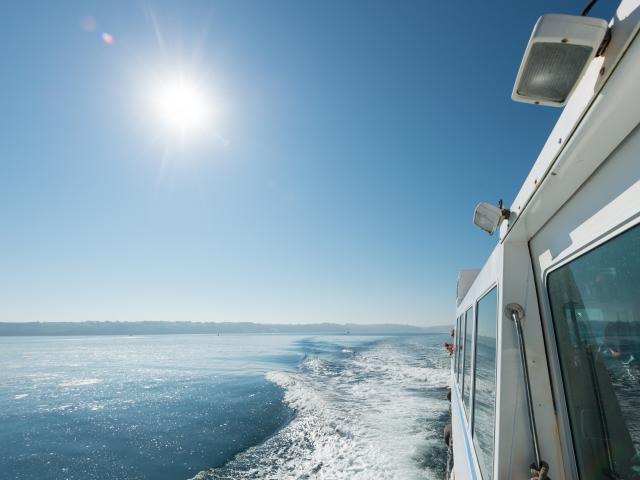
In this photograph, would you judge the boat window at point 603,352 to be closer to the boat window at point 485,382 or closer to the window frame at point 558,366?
the window frame at point 558,366

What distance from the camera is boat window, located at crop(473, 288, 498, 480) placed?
8.06 feet

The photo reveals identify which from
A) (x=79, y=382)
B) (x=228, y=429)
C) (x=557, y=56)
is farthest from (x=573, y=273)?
(x=79, y=382)

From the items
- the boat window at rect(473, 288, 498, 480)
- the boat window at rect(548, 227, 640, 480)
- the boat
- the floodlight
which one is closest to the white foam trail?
the boat window at rect(473, 288, 498, 480)

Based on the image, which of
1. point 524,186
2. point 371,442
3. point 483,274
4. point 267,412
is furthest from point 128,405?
point 524,186

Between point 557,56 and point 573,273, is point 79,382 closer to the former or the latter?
point 573,273

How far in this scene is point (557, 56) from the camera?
3.55ft

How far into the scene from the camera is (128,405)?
13836mm

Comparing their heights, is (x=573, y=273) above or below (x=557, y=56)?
below

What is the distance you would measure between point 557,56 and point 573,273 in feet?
3.62

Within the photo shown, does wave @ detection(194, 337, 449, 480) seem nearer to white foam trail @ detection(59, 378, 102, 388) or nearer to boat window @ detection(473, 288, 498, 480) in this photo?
boat window @ detection(473, 288, 498, 480)

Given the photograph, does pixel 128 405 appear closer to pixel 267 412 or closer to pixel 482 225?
pixel 267 412

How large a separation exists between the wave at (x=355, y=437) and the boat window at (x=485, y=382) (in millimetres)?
4775

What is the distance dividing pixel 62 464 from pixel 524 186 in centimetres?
1102

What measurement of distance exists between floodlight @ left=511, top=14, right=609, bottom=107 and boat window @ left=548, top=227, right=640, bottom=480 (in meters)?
0.56
